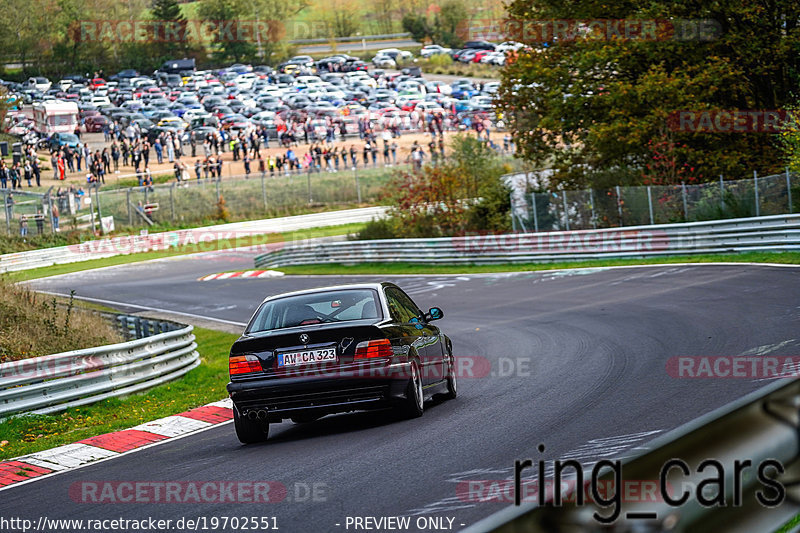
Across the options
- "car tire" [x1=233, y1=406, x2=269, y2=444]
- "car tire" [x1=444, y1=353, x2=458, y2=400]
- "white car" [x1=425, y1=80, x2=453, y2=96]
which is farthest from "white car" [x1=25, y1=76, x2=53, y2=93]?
"car tire" [x1=233, y1=406, x2=269, y2=444]

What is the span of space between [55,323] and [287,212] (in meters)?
39.9

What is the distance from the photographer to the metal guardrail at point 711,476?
1.94 meters

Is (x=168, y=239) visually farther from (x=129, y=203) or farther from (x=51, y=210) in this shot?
(x=51, y=210)

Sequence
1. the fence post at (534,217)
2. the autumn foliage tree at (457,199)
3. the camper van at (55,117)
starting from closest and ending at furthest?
the fence post at (534,217)
the autumn foliage tree at (457,199)
the camper van at (55,117)

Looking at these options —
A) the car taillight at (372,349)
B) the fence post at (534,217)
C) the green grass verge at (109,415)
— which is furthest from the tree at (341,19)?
the car taillight at (372,349)

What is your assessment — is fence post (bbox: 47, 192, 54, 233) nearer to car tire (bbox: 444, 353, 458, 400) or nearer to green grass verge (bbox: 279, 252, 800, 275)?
green grass verge (bbox: 279, 252, 800, 275)

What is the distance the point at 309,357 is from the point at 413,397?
1.16m

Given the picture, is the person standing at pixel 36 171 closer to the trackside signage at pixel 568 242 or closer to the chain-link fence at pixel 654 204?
the trackside signage at pixel 568 242

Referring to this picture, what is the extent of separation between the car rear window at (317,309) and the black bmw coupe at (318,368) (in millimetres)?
12

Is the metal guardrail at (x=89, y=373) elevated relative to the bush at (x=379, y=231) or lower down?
elevated

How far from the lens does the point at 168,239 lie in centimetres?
5050

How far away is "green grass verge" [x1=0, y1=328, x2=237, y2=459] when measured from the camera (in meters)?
11.7

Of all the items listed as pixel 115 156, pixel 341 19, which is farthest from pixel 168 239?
pixel 341 19

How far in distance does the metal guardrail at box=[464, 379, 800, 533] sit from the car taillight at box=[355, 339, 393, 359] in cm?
704
